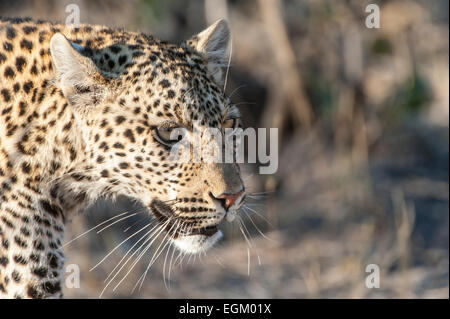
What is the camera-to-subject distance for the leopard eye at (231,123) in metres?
5.53

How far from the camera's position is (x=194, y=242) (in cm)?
545

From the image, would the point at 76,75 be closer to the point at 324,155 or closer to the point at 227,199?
the point at 227,199

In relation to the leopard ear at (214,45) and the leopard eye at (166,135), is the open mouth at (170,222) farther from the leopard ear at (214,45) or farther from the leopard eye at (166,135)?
the leopard ear at (214,45)

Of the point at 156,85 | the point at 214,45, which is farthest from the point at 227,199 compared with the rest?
the point at 214,45

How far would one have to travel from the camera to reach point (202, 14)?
13430 mm

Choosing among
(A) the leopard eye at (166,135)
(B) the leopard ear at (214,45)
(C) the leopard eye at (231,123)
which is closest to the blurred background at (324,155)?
(B) the leopard ear at (214,45)

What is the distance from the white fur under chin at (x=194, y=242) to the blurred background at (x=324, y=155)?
3.57 meters

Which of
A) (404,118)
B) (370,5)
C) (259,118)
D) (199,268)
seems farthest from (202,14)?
(199,268)

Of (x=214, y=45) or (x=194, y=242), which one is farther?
(x=214, y=45)

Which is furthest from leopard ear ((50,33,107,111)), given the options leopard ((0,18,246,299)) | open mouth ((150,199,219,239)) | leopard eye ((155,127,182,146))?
open mouth ((150,199,219,239))

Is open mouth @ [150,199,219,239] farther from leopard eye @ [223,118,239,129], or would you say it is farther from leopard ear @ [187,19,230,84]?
leopard ear @ [187,19,230,84]

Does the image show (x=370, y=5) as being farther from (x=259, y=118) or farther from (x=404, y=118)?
(x=259, y=118)

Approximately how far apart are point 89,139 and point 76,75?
46cm

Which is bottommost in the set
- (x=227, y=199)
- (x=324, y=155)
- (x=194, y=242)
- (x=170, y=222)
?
(x=194, y=242)
